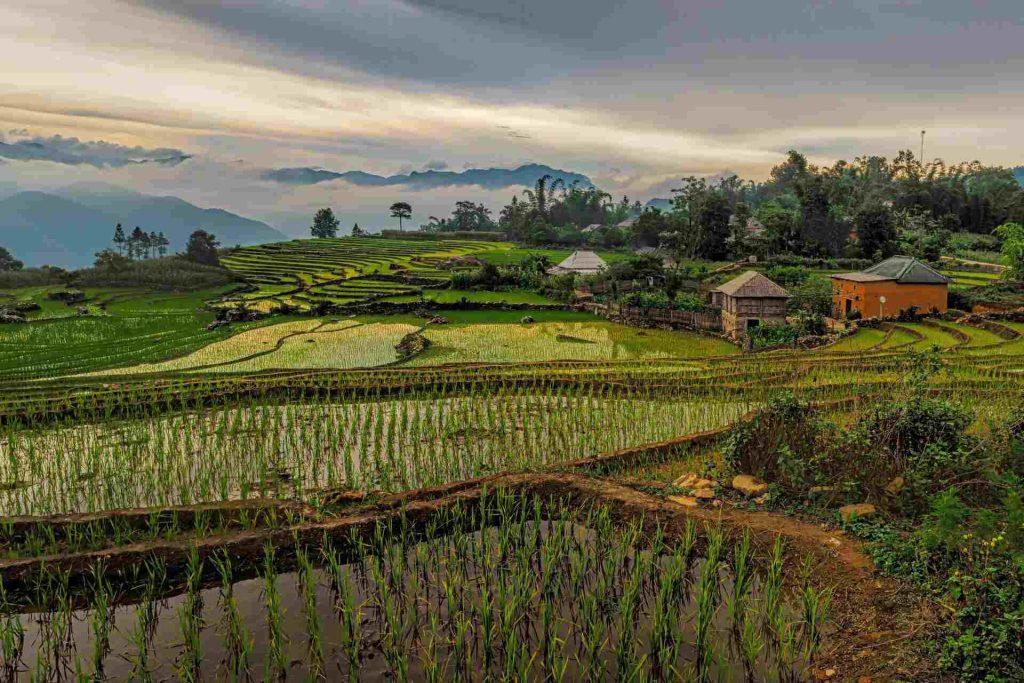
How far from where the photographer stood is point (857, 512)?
21.5ft

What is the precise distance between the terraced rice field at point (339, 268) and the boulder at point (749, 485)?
2493cm

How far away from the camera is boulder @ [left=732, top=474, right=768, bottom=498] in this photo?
739 centimetres

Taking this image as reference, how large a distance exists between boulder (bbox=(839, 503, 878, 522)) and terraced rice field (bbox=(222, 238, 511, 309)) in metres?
26.2

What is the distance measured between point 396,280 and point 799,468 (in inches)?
1266

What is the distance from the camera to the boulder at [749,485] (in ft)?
24.3

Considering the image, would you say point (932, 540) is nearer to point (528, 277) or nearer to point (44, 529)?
point (44, 529)

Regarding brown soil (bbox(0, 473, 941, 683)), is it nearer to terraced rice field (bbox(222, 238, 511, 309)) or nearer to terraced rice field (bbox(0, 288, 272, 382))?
terraced rice field (bbox(0, 288, 272, 382))

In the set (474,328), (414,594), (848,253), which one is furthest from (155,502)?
(848,253)

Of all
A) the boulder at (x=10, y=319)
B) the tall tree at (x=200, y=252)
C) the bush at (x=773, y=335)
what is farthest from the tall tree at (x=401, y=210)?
the bush at (x=773, y=335)

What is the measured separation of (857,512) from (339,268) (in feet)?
134

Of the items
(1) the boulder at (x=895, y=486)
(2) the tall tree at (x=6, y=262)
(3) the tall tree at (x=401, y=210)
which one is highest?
(3) the tall tree at (x=401, y=210)

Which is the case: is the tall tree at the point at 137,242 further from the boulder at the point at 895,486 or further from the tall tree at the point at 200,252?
the boulder at the point at 895,486

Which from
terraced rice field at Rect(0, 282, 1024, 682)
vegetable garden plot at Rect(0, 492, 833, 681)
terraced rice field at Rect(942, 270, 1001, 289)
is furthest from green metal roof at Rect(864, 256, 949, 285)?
vegetable garden plot at Rect(0, 492, 833, 681)

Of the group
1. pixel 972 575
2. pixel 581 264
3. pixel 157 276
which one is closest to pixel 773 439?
pixel 972 575
